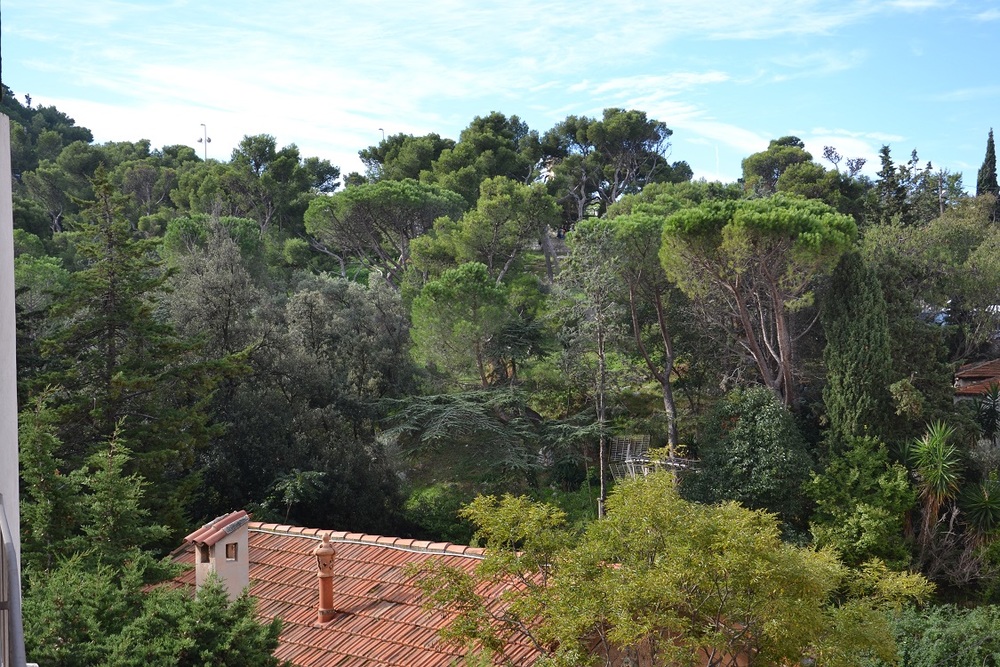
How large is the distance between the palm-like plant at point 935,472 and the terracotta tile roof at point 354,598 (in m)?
10.9

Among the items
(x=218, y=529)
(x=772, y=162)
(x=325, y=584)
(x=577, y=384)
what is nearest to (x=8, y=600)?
(x=218, y=529)

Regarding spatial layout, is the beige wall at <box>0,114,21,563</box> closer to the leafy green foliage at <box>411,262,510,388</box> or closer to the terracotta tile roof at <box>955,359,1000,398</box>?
the leafy green foliage at <box>411,262,510,388</box>

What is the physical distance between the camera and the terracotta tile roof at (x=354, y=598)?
31.8 feet

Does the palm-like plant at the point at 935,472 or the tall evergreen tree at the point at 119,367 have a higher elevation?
the tall evergreen tree at the point at 119,367

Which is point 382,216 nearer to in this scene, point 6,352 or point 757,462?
point 757,462

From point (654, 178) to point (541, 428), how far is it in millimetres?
26515

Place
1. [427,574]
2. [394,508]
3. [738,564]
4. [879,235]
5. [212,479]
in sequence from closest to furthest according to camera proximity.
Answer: [738,564] → [427,574] → [212,479] → [394,508] → [879,235]

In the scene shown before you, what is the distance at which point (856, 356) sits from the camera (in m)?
20.0

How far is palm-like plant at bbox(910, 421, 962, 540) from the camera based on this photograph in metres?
18.0

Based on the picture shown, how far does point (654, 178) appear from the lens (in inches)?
1858

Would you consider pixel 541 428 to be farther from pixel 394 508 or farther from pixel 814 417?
pixel 814 417

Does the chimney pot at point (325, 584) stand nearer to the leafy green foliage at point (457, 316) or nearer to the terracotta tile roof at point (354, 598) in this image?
the terracotta tile roof at point (354, 598)

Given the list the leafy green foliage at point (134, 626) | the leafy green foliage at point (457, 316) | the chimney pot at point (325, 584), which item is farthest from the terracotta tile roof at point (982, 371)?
the leafy green foliage at point (134, 626)

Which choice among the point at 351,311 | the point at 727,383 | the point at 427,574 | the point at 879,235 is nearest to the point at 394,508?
the point at 351,311
